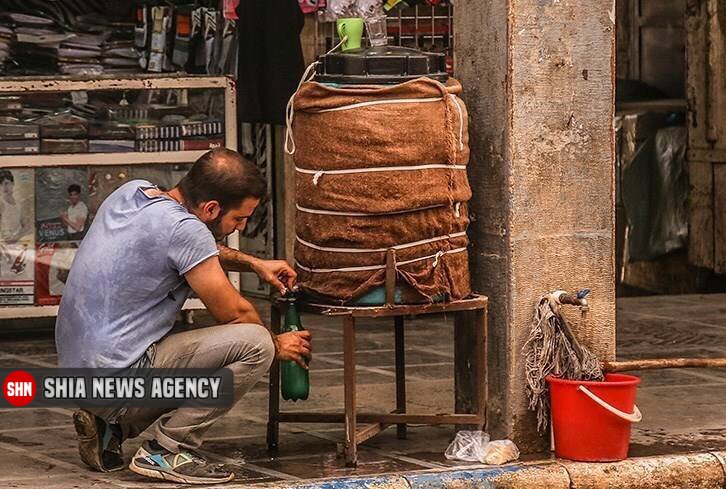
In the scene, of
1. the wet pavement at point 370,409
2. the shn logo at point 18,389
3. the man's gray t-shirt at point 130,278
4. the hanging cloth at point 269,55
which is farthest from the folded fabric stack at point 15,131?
the man's gray t-shirt at point 130,278

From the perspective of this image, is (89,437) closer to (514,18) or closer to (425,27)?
(514,18)

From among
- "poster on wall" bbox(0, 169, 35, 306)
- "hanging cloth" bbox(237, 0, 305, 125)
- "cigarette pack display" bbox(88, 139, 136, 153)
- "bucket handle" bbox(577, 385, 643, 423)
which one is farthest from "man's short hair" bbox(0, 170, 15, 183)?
"bucket handle" bbox(577, 385, 643, 423)

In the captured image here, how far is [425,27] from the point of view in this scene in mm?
10414

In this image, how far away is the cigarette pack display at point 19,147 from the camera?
31.6 ft

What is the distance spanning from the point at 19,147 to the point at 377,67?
12.1 ft

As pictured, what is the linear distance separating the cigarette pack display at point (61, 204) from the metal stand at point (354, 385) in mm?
3169

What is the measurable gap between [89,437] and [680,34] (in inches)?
309

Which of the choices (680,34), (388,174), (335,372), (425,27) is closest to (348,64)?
(388,174)

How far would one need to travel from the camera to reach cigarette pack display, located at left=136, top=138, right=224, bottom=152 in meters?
9.87

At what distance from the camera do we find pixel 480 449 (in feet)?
22.3

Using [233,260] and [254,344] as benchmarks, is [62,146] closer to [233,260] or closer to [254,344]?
[233,260]

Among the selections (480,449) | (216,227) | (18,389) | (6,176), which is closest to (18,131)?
(6,176)

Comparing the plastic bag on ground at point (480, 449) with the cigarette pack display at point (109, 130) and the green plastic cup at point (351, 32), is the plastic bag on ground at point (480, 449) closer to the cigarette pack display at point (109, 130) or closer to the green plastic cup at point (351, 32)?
Result: the green plastic cup at point (351, 32)

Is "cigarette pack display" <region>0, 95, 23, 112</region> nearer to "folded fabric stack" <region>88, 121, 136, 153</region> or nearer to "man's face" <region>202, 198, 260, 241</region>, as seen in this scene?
"folded fabric stack" <region>88, 121, 136, 153</region>
